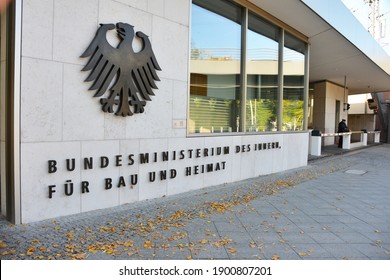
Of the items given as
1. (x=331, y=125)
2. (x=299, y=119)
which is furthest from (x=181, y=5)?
(x=331, y=125)

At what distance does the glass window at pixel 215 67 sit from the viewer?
7102 millimetres

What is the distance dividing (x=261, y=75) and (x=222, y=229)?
6135 millimetres

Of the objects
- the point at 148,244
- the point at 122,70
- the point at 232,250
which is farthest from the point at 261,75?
the point at 148,244

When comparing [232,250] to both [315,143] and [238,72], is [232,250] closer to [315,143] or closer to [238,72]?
[238,72]

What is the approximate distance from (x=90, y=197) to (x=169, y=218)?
4.44ft

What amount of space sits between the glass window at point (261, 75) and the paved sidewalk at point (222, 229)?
3031mm

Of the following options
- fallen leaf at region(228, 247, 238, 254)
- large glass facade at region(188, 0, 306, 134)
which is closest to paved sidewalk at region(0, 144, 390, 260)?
fallen leaf at region(228, 247, 238, 254)

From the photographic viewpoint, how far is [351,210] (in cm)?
547

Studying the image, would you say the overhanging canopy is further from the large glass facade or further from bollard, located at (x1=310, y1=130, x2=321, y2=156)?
bollard, located at (x1=310, y1=130, x2=321, y2=156)

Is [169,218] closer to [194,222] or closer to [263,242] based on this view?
[194,222]

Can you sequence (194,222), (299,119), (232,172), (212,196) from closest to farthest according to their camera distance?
(194,222)
(212,196)
(232,172)
(299,119)

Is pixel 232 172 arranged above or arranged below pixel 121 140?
below

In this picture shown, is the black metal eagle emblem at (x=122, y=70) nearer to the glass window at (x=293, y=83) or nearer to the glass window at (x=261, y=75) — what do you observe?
the glass window at (x=261, y=75)

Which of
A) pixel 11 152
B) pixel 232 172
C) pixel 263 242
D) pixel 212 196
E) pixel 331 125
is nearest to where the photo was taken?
pixel 263 242
